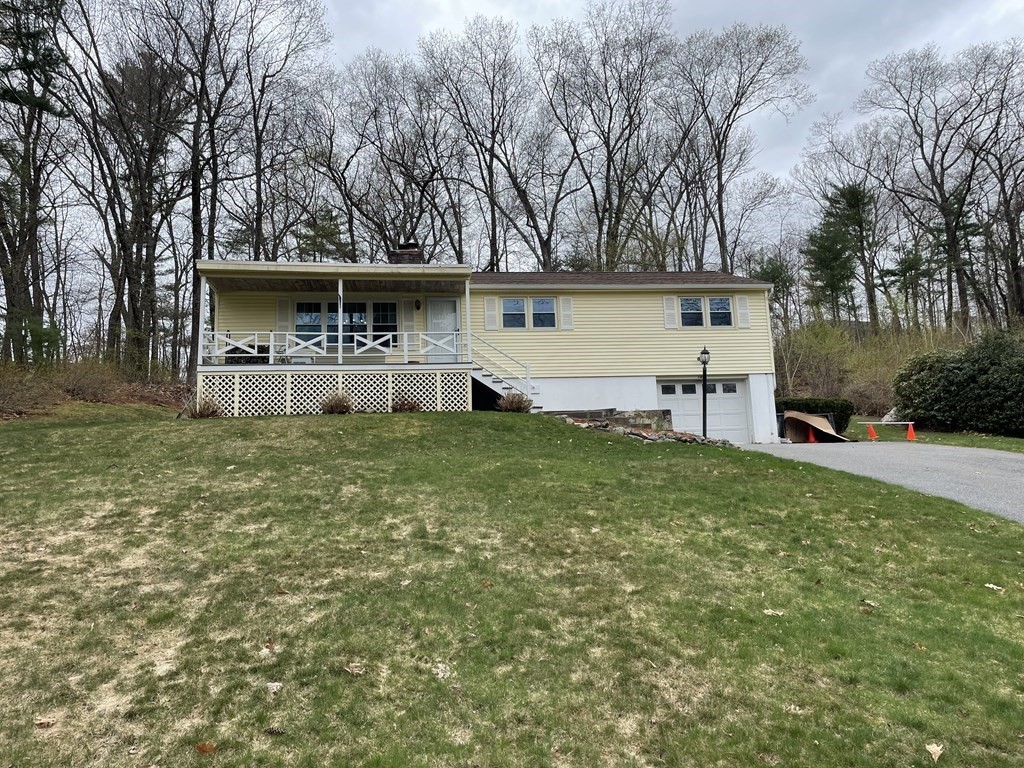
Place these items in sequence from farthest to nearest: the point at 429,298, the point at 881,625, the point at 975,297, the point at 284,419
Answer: the point at 975,297 → the point at 429,298 → the point at 284,419 → the point at 881,625

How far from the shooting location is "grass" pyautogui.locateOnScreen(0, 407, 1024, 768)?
2945mm

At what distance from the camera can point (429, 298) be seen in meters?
16.6

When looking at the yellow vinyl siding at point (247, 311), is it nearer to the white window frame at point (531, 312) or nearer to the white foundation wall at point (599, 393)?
the white window frame at point (531, 312)

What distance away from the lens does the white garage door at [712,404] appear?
17.0m

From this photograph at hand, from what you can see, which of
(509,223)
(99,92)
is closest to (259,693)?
(99,92)

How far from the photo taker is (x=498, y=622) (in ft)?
13.7

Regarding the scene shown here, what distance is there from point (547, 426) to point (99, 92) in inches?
864

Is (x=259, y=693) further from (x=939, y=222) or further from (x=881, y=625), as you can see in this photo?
(x=939, y=222)

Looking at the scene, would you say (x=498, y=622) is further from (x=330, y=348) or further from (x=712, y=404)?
(x=712, y=404)

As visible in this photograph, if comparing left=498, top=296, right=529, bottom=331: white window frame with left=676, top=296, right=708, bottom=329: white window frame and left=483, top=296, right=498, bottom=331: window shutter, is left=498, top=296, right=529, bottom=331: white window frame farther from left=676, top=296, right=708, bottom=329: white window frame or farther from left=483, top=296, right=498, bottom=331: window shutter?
left=676, top=296, right=708, bottom=329: white window frame

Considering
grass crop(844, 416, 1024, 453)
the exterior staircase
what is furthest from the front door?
grass crop(844, 416, 1024, 453)

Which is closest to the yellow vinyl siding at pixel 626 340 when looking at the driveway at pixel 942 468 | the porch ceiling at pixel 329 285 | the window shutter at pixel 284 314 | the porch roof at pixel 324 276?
the porch ceiling at pixel 329 285

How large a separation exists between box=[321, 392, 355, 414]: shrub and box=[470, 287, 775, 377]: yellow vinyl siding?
428cm

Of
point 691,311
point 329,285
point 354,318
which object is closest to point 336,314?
point 354,318
